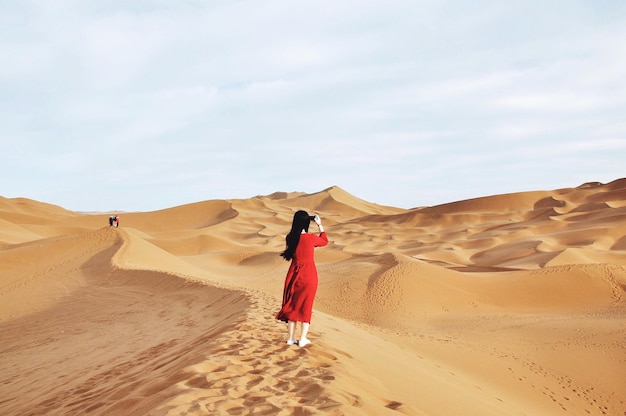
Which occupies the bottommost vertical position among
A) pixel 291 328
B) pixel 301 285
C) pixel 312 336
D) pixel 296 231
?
pixel 312 336

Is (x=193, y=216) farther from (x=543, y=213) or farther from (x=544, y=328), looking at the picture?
(x=544, y=328)

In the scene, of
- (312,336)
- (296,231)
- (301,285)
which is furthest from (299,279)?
(312,336)

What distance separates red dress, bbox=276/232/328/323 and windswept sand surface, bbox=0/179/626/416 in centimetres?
39

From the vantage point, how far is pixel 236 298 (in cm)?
1071

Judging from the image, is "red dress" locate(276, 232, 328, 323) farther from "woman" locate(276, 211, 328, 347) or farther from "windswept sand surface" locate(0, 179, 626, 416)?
"windswept sand surface" locate(0, 179, 626, 416)

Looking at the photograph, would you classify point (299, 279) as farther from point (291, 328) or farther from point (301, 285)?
point (291, 328)

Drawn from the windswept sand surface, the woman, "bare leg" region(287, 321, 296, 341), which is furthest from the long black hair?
the windswept sand surface

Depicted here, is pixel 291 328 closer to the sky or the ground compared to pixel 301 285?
closer to the ground

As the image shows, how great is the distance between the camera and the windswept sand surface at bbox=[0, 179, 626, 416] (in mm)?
4883

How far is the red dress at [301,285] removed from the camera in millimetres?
5965

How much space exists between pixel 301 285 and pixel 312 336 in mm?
1114

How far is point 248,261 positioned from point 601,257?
59.0 ft

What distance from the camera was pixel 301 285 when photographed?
6039 mm

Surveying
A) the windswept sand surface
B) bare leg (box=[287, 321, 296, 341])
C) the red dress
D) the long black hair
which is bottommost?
the windswept sand surface
